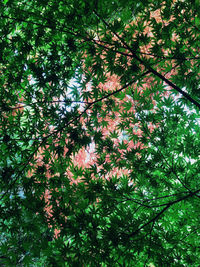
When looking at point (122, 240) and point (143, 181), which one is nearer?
point (122, 240)

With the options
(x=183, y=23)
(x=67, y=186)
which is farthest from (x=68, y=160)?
(x=183, y=23)

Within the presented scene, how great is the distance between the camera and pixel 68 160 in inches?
89.3

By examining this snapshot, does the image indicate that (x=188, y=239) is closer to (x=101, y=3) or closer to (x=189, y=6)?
(x=189, y=6)

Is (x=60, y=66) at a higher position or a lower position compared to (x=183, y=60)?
higher

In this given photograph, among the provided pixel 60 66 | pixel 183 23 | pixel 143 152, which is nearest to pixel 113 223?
pixel 143 152

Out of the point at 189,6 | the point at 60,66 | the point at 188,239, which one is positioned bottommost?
the point at 188,239

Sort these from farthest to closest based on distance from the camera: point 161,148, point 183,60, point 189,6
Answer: point 161,148
point 183,60
point 189,6

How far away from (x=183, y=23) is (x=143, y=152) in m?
1.49

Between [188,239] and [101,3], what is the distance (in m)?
2.66

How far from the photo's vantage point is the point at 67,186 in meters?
2.00

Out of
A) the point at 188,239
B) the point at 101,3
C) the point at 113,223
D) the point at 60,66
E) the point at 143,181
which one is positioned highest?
the point at 60,66

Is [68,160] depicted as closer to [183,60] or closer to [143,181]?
[143,181]

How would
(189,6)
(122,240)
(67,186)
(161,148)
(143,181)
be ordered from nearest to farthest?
(122,240)
(189,6)
(67,186)
(143,181)
(161,148)

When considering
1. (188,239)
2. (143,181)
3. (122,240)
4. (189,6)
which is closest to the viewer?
(122,240)
